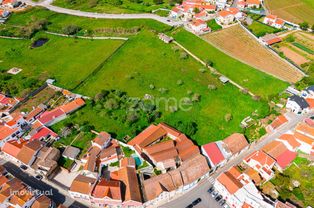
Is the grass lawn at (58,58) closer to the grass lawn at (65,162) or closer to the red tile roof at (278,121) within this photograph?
the grass lawn at (65,162)

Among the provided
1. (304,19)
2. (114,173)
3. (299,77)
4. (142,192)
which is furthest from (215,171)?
(304,19)

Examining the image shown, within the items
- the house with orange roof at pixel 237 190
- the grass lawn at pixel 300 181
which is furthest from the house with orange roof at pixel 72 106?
the grass lawn at pixel 300 181

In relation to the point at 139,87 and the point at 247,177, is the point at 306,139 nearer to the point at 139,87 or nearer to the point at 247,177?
the point at 247,177

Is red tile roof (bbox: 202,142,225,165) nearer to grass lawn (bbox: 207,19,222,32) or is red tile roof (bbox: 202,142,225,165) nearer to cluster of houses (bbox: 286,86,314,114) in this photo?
cluster of houses (bbox: 286,86,314,114)

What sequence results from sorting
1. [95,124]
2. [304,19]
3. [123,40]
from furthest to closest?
[304,19] < [123,40] < [95,124]

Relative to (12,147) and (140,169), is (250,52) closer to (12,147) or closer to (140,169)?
(140,169)

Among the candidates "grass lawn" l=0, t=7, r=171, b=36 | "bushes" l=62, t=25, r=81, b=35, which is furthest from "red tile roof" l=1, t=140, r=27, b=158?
"grass lawn" l=0, t=7, r=171, b=36
